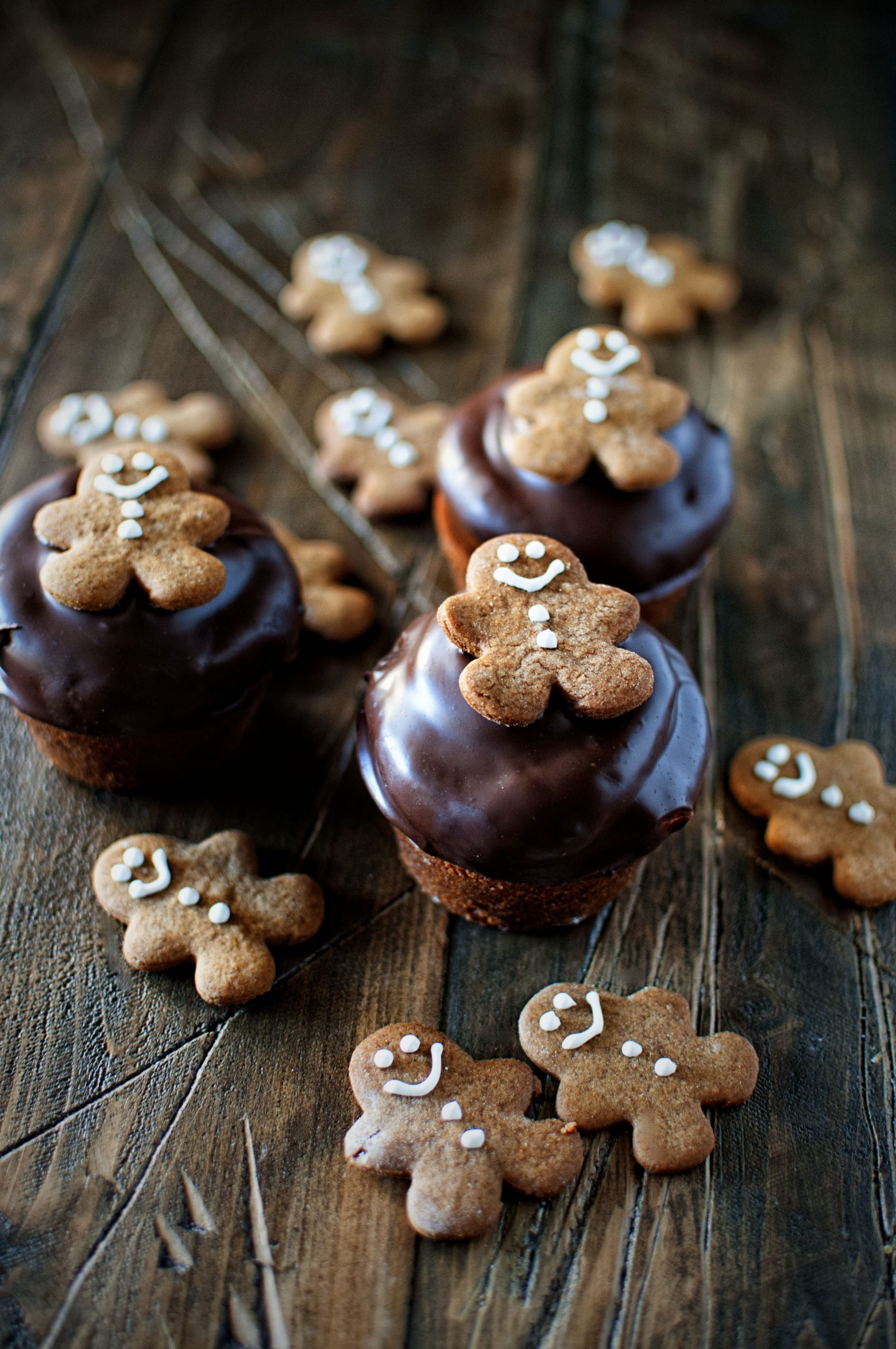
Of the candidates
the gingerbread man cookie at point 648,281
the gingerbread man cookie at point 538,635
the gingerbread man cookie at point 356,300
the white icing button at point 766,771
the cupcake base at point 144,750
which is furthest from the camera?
the gingerbread man cookie at point 648,281

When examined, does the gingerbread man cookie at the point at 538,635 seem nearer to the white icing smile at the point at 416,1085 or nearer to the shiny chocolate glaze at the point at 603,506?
the shiny chocolate glaze at the point at 603,506

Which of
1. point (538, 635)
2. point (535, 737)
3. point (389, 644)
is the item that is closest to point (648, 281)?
point (389, 644)

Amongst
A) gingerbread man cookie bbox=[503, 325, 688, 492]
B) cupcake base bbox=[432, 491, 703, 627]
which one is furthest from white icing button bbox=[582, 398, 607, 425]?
cupcake base bbox=[432, 491, 703, 627]

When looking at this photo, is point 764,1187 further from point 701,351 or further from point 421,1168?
point 701,351

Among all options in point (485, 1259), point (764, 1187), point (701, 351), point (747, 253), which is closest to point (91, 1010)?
point (485, 1259)

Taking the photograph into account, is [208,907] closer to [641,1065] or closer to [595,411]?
[641,1065]

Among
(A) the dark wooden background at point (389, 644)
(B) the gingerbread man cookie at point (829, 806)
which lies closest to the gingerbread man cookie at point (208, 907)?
(A) the dark wooden background at point (389, 644)

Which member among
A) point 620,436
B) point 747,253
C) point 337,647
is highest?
point 620,436
